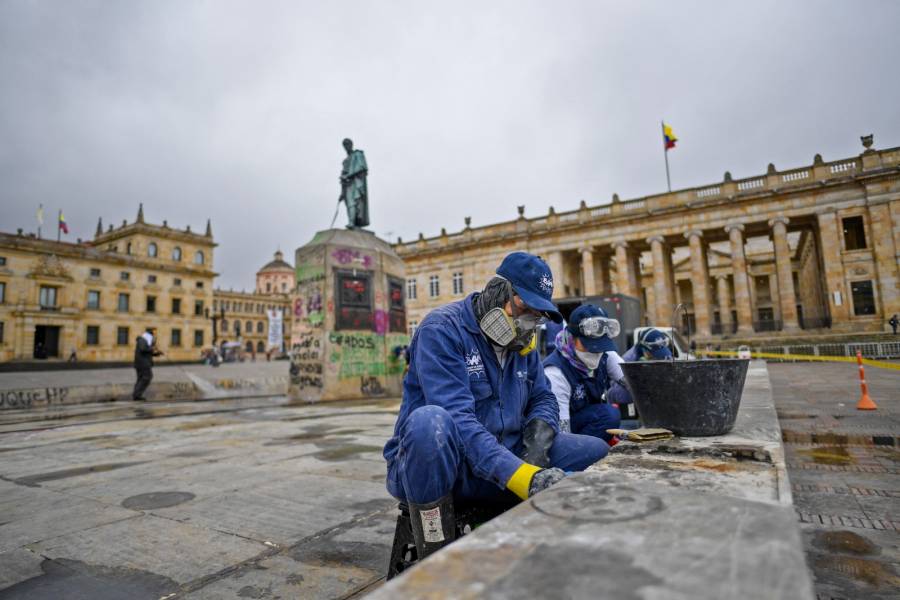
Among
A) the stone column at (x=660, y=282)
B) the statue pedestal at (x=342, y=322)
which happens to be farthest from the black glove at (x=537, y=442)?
the stone column at (x=660, y=282)

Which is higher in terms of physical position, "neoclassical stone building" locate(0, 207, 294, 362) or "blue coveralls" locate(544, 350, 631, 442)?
"neoclassical stone building" locate(0, 207, 294, 362)

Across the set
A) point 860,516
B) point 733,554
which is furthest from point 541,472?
point 860,516

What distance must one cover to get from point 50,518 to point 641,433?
3.46 meters

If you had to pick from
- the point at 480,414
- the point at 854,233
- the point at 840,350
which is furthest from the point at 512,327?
the point at 854,233

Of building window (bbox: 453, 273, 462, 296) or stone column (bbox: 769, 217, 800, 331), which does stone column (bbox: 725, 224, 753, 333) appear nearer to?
stone column (bbox: 769, 217, 800, 331)

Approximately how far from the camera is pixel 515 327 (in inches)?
85.1

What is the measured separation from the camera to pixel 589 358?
3584 millimetres

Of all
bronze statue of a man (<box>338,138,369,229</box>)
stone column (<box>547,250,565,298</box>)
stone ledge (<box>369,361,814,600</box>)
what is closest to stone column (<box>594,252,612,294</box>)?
stone column (<box>547,250,565,298</box>)

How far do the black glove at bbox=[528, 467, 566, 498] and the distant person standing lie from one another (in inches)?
491

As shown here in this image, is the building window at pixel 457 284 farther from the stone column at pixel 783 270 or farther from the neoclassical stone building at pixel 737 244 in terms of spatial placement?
the stone column at pixel 783 270

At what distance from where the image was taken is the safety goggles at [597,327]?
353 cm

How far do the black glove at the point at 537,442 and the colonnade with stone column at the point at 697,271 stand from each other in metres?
32.4

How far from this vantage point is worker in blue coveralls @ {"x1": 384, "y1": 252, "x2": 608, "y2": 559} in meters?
1.68

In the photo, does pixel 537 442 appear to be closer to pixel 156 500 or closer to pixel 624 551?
pixel 624 551
